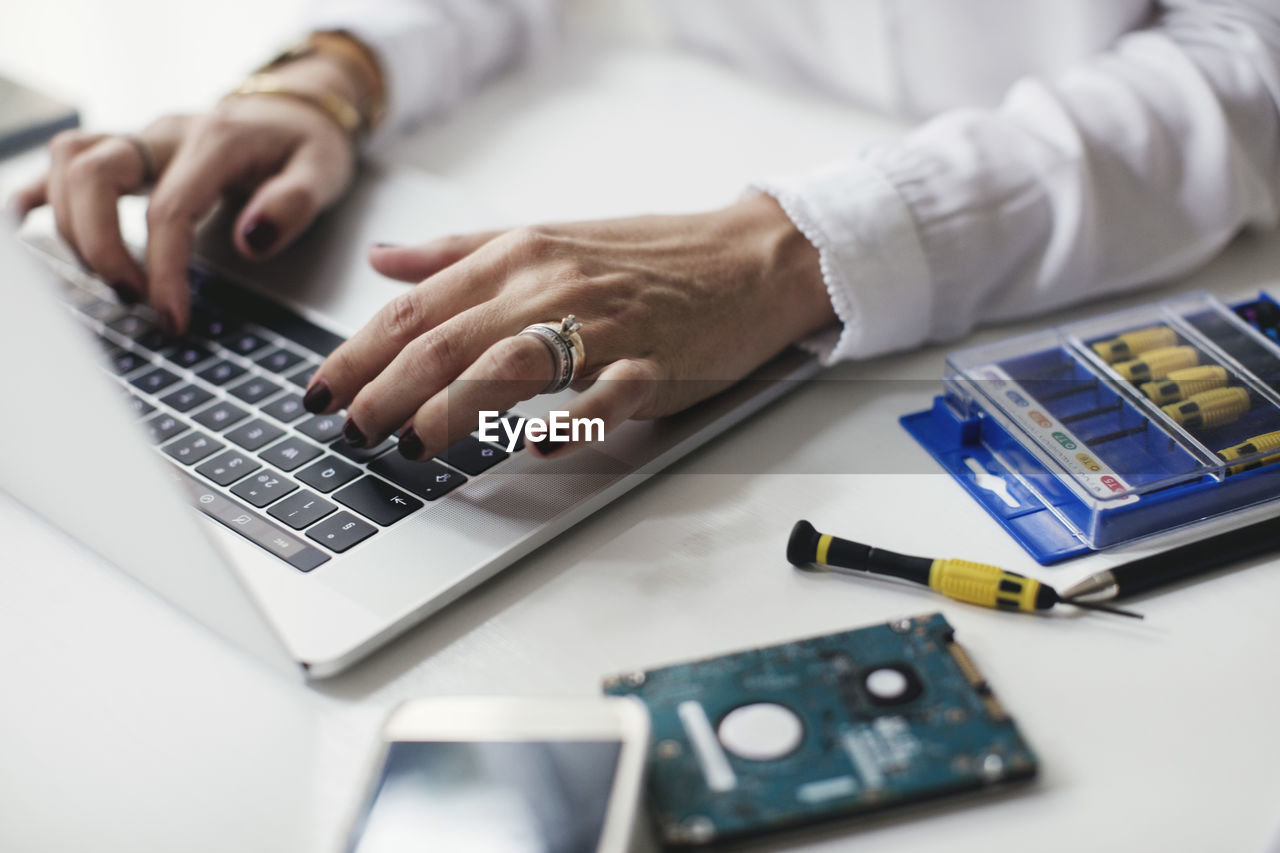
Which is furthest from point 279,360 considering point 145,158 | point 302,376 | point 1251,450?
point 1251,450

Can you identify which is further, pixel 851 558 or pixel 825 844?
pixel 851 558

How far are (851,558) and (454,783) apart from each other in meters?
0.19

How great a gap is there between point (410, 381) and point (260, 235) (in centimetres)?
23

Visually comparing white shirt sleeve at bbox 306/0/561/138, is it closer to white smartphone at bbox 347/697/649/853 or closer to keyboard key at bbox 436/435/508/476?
keyboard key at bbox 436/435/508/476

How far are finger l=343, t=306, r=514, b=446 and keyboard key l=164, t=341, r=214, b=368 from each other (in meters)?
0.14

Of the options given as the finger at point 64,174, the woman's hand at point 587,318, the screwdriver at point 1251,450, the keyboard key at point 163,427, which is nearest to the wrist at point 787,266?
the woman's hand at point 587,318

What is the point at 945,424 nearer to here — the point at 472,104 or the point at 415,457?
the point at 415,457

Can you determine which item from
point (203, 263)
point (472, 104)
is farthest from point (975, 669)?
point (472, 104)

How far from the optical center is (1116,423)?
48cm

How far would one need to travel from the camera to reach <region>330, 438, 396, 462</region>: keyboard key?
0.50 metres

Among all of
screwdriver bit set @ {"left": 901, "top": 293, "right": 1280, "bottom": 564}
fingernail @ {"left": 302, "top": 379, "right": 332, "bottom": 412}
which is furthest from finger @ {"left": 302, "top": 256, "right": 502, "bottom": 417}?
screwdriver bit set @ {"left": 901, "top": 293, "right": 1280, "bottom": 564}

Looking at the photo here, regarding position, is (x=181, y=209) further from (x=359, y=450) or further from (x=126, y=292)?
(x=359, y=450)

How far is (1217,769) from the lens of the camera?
14.1 inches

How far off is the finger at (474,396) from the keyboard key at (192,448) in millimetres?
102
